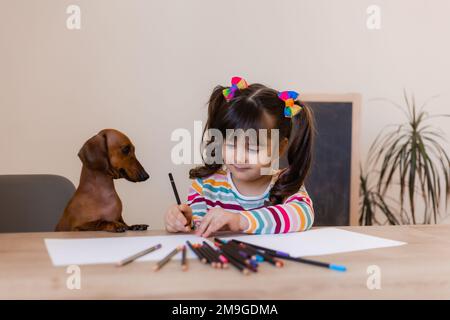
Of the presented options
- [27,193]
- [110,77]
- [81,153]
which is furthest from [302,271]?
[110,77]

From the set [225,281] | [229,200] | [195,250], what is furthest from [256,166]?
[225,281]

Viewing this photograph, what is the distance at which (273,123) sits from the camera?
47.2 inches

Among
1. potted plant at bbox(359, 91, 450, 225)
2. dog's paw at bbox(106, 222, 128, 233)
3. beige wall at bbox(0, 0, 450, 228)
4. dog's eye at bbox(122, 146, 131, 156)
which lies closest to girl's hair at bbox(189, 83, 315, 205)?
dog's eye at bbox(122, 146, 131, 156)

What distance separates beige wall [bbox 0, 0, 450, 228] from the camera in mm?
2209

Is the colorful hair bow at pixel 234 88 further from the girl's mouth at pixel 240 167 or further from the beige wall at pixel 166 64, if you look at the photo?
the beige wall at pixel 166 64

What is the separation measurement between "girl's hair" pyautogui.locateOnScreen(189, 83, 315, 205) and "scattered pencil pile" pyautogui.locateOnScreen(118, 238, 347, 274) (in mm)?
443

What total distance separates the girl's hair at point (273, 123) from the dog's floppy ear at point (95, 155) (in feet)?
0.91

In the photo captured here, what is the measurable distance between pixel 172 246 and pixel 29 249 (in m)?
0.22

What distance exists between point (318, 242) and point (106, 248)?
353 millimetres

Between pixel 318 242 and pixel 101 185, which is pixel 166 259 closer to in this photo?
pixel 318 242

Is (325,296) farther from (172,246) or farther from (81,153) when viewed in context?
(81,153)

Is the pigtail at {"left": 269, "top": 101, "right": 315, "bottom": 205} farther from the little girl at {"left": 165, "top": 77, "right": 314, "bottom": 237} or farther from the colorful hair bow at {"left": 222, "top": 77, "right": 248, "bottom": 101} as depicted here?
the colorful hair bow at {"left": 222, "top": 77, "right": 248, "bottom": 101}

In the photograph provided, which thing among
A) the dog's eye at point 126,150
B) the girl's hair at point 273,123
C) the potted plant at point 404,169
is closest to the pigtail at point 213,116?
the girl's hair at point 273,123

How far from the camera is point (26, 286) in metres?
0.58
